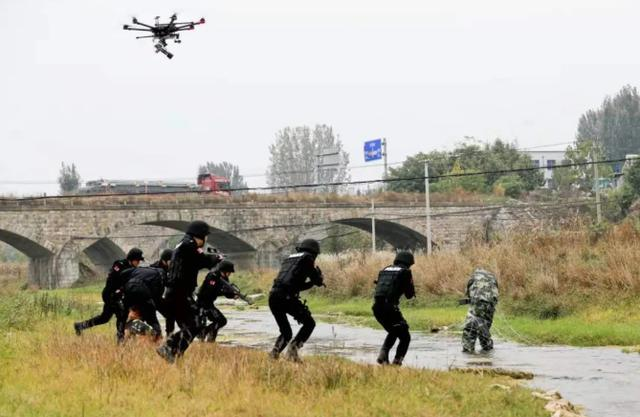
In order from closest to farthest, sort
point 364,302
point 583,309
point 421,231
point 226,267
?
point 226,267, point 583,309, point 364,302, point 421,231

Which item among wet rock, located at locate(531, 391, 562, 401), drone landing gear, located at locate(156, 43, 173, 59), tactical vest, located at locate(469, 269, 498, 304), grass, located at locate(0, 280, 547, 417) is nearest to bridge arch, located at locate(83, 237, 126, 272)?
drone landing gear, located at locate(156, 43, 173, 59)

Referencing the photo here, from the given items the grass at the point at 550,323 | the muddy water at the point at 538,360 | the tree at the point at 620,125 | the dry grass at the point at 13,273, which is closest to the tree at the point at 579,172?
the tree at the point at 620,125

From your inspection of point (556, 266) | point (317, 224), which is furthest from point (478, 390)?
point (317, 224)

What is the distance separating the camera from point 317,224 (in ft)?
218

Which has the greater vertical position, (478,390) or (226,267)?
(226,267)

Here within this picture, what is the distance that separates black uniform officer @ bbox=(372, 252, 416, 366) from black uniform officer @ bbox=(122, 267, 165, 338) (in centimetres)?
307

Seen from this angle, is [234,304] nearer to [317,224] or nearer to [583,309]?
[583,309]

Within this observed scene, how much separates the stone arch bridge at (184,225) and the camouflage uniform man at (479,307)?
4025 cm

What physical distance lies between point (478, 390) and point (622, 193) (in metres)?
60.0

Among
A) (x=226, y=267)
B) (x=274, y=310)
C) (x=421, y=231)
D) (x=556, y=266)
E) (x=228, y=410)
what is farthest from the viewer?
(x=421, y=231)

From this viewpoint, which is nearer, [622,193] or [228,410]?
[228,410]

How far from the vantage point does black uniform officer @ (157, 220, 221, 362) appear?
1179 centimetres

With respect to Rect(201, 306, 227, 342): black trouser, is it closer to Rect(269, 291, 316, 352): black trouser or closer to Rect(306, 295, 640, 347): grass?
Rect(269, 291, 316, 352): black trouser

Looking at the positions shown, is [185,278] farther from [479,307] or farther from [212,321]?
[479,307]
